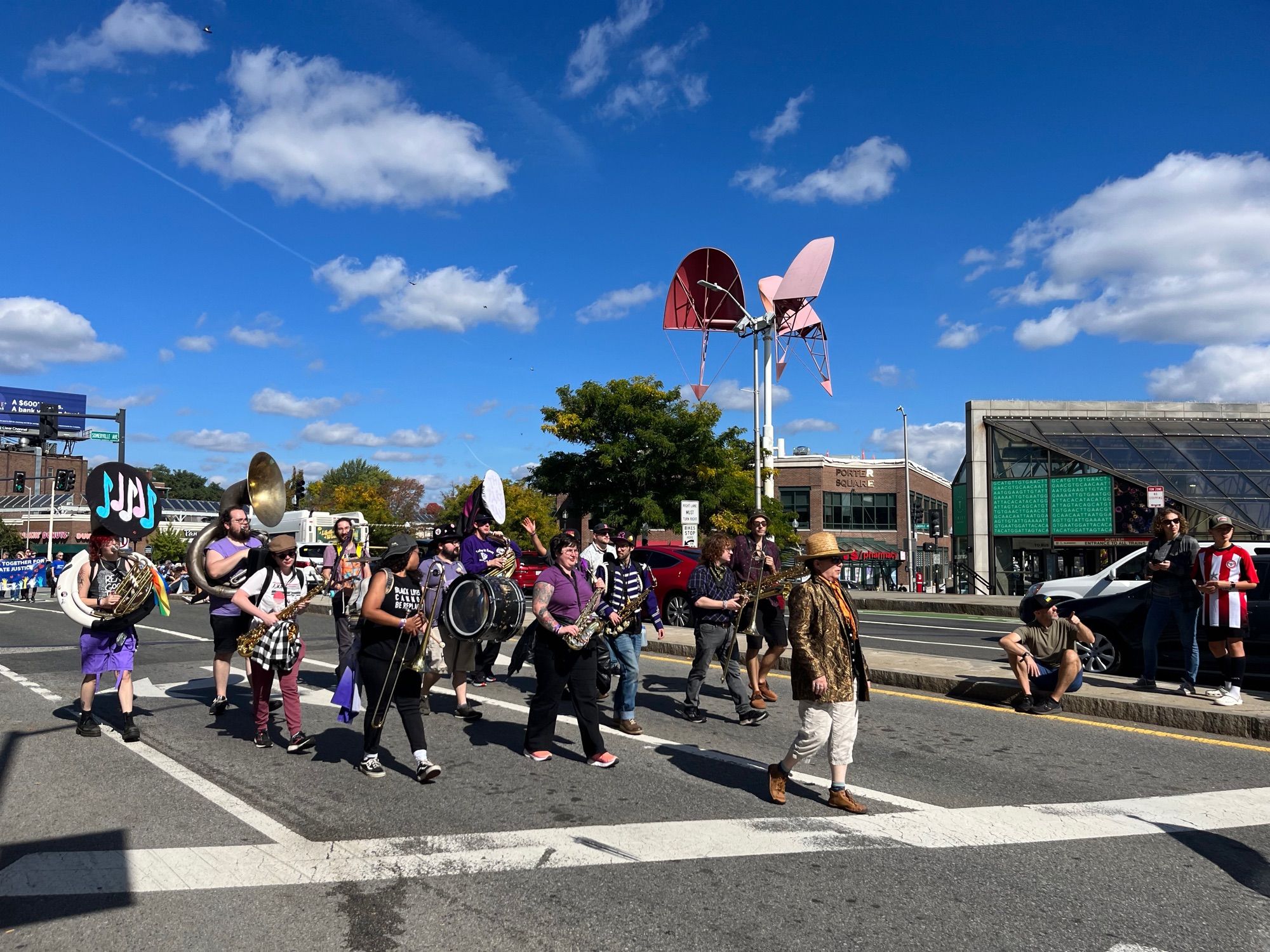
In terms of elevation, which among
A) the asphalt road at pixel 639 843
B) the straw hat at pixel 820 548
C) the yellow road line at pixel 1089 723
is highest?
the straw hat at pixel 820 548

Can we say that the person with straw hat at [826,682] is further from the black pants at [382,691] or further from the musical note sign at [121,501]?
the musical note sign at [121,501]

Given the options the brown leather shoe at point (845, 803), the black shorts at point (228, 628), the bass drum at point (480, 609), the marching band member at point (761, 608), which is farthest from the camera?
the marching band member at point (761, 608)

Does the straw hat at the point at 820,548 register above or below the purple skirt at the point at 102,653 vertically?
above

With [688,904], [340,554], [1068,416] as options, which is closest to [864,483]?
[1068,416]

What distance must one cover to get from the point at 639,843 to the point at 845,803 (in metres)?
1.36

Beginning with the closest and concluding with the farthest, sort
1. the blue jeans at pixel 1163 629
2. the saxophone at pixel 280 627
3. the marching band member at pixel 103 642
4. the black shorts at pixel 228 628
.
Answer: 1. the saxophone at pixel 280 627
2. the marching band member at pixel 103 642
3. the black shorts at pixel 228 628
4. the blue jeans at pixel 1163 629

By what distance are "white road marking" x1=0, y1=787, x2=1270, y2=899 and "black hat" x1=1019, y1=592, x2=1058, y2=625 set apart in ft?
10.7

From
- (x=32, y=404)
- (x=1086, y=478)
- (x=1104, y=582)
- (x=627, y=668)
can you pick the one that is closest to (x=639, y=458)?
(x=1086, y=478)

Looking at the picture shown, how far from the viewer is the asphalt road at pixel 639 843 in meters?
3.84

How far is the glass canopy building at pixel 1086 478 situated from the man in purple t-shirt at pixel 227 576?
3075 centimetres

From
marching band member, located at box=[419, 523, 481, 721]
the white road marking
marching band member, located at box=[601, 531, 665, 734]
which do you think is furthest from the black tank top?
marching band member, located at box=[601, 531, 665, 734]

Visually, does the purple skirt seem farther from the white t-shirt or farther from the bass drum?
the bass drum

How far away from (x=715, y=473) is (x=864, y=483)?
27157 millimetres

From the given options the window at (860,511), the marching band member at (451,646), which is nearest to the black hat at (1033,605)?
the marching band member at (451,646)
